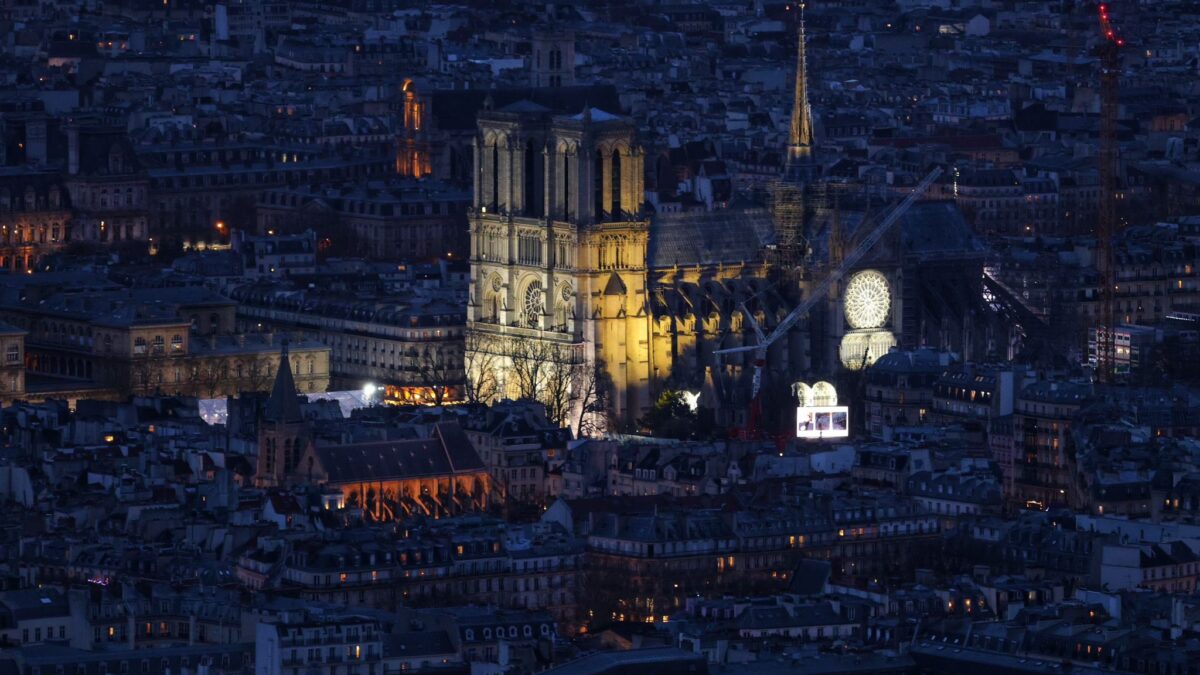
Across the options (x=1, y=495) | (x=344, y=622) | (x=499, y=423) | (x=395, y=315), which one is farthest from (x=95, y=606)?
(x=395, y=315)

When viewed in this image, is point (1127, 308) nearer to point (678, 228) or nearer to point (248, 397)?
point (678, 228)

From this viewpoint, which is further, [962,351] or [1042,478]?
[962,351]

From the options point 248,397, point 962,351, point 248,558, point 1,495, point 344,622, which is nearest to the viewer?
point 344,622

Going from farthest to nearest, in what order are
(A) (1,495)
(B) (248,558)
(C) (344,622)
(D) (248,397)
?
(D) (248,397) → (A) (1,495) → (B) (248,558) → (C) (344,622)

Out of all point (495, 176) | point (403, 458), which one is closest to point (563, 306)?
point (495, 176)

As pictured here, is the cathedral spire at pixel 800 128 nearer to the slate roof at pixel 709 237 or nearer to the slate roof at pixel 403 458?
the slate roof at pixel 709 237

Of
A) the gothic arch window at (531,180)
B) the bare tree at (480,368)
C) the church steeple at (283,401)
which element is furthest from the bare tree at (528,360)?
the church steeple at (283,401)

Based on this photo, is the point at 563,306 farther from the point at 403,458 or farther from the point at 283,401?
the point at 283,401
